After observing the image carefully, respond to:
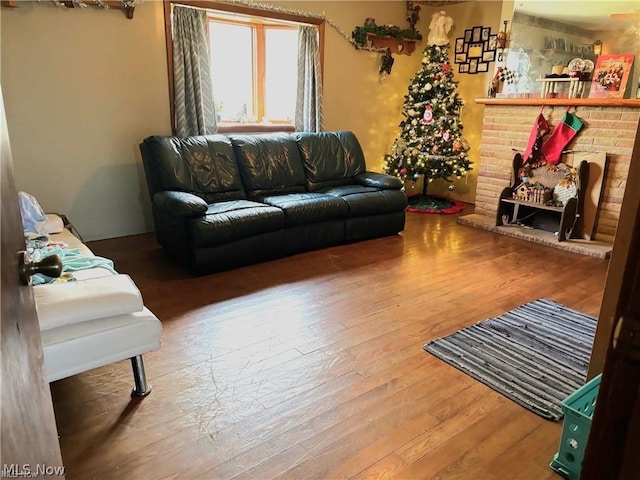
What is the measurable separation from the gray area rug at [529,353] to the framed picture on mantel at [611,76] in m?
2.27

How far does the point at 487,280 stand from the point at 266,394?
202cm

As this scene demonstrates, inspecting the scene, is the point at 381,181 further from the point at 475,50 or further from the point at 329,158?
the point at 475,50

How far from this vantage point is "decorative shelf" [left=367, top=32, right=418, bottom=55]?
5383mm

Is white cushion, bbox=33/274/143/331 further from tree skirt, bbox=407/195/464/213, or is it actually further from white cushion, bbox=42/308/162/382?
tree skirt, bbox=407/195/464/213

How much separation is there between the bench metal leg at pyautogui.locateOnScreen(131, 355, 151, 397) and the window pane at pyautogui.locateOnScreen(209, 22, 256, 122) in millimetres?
3187

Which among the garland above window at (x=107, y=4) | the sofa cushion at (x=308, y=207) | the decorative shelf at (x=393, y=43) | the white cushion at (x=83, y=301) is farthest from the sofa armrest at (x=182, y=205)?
the decorative shelf at (x=393, y=43)

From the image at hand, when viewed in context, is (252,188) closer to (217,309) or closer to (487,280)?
(217,309)

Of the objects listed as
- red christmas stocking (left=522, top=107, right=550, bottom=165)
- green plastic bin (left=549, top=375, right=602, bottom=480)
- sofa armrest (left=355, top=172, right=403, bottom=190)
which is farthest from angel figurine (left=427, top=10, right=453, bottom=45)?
green plastic bin (left=549, top=375, right=602, bottom=480)

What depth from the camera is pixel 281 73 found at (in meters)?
4.97

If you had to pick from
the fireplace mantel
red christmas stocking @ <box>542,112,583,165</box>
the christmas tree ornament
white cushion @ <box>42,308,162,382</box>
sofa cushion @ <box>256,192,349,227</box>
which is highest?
the fireplace mantel

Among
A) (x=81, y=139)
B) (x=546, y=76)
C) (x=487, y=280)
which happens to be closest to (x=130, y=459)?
(x=487, y=280)

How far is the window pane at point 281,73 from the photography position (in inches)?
191

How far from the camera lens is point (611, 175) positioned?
4.10 metres

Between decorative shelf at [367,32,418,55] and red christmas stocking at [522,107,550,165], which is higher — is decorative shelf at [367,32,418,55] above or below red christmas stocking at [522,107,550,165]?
above
